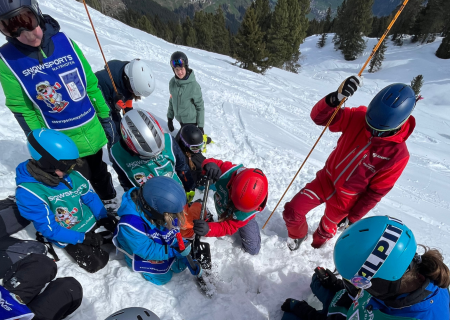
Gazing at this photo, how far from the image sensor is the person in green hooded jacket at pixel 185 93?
193 inches

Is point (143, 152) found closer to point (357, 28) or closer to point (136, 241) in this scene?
point (136, 241)

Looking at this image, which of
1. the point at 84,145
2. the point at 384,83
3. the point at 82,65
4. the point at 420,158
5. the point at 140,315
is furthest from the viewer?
the point at 384,83

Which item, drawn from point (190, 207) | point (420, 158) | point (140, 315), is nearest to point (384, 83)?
point (420, 158)

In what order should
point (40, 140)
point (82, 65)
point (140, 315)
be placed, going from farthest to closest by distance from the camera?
point (82, 65)
point (40, 140)
point (140, 315)

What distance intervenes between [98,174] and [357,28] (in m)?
46.0

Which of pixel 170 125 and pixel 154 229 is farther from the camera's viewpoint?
pixel 170 125

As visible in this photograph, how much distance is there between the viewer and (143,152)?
9.11ft

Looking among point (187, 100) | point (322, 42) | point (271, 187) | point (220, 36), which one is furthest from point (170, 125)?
point (322, 42)

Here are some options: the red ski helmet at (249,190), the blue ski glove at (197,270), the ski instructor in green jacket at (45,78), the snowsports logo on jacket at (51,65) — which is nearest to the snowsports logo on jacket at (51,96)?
the ski instructor in green jacket at (45,78)

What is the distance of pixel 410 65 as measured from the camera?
100.0 ft

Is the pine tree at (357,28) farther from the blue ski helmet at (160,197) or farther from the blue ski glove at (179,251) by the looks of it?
the blue ski helmet at (160,197)

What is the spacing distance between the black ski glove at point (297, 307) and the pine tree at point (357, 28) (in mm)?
44169

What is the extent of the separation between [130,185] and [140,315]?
1.97 m

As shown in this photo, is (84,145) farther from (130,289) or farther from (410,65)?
(410,65)
